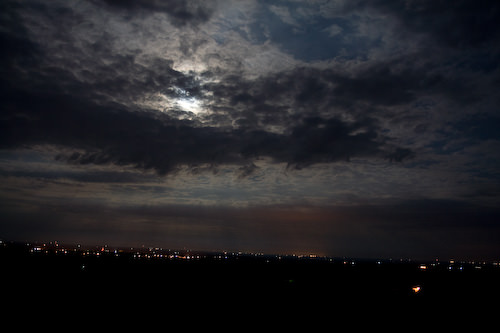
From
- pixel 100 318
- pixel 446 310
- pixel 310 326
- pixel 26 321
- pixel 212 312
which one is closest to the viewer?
pixel 26 321

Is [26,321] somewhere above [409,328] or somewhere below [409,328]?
above

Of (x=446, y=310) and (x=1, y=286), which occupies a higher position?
(x=1, y=286)

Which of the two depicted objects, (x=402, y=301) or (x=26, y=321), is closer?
(x=26, y=321)

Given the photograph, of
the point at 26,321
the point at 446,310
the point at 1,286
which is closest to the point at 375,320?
the point at 446,310

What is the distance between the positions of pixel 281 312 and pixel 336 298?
58.8 ft

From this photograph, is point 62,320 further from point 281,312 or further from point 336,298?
point 336,298

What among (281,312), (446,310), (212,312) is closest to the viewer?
(212,312)

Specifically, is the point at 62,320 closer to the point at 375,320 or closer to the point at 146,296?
the point at 146,296

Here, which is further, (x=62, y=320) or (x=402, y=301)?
(x=402, y=301)

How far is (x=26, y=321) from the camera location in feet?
82.7

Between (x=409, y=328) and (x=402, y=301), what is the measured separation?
2083cm

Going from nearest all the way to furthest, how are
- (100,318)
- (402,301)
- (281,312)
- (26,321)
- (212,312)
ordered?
1. (26,321)
2. (100,318)
3. (212,312)
4. (281,312)
5. (402,301)

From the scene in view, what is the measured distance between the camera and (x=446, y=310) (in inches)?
1761

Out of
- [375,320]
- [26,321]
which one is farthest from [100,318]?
[375,320]
